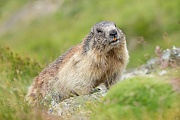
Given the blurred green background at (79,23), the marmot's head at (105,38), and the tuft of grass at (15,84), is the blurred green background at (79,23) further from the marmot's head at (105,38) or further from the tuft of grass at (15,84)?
the marmot's head at (105,38)

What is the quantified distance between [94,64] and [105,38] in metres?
0.57

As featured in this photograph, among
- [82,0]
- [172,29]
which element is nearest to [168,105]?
[172,29]

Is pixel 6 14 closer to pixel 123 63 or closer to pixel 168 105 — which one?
pixel 123 63

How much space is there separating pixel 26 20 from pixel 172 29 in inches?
954

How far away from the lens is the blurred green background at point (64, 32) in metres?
7.80

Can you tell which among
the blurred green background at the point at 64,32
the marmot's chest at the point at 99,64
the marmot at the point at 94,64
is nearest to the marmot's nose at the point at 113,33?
the marmot at the point at 94,64

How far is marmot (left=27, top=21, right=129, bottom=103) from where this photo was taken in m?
11.0

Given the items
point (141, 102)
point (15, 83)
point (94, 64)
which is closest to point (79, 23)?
point (15, 83)

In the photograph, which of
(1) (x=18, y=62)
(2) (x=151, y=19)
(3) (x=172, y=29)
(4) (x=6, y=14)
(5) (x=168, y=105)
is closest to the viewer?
(5) (x=168, y=105)

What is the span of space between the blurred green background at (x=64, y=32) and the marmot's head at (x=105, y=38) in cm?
149

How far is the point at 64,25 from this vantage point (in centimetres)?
5272

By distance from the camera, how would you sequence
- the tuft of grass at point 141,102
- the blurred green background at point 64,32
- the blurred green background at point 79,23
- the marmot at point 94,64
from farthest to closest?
the blurred green background at point 79,23 < the marmot at point 94,64 < the blurred green background at point 64,32 < the tuft of grass at point 141,102

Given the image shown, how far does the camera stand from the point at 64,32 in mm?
48375

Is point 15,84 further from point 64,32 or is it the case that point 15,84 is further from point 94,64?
point 64,32
